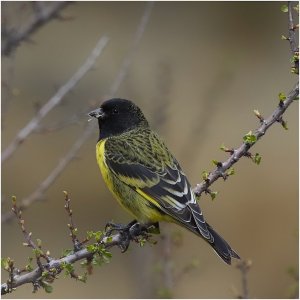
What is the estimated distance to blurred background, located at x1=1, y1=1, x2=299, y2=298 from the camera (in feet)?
34.3

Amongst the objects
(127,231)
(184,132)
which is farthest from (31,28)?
(184,132)

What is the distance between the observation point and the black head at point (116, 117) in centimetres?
623

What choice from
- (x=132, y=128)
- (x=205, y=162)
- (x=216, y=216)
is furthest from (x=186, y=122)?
(x=132, y=128)

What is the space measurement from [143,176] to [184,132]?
6.24 metres

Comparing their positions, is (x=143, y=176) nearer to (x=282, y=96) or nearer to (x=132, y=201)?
(x=132, y=201)

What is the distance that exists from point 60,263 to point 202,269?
541 centimetres

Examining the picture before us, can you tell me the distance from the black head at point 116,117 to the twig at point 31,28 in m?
1.03

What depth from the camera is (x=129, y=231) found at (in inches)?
210

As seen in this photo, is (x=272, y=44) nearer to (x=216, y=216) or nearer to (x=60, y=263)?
(x=216, y=216)

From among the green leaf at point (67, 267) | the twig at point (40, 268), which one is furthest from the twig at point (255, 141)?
the green leaf at point (67, 267)

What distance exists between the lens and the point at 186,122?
11.9 meters

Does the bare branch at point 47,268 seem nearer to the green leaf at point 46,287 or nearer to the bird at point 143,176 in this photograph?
the green leaf at point 46,287

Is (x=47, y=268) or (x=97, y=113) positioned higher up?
(x=97, y=113)

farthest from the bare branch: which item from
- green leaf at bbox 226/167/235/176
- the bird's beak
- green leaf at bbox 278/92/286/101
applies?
the bird's beak
